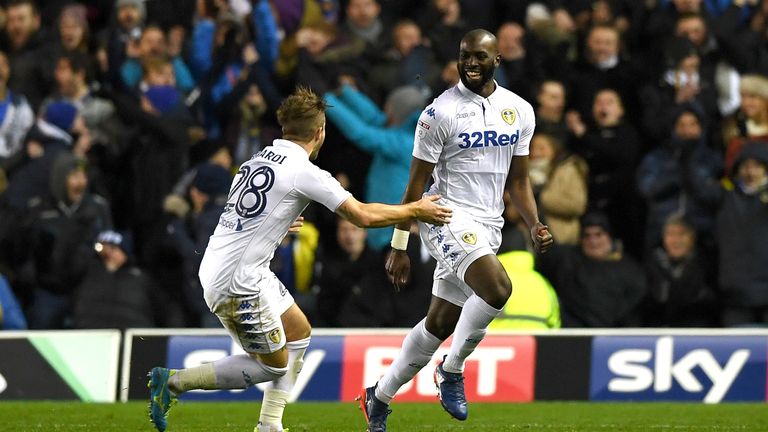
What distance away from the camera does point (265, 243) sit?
893 centimetres

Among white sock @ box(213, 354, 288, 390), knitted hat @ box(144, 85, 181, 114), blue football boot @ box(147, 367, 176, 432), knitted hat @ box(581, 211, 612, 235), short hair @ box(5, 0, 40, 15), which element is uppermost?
short hair @ box(5, 0, 40, 15)

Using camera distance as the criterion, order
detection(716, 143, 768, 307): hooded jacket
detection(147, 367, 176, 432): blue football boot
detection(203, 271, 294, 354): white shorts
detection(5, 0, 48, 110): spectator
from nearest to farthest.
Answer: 1. detection(203, 271, 294, 354): white shorts
2. detection(147, 367, 176, 432): blue football boot
3. detection(716, 143, 768, 307): hooded jacket
4. detection(5, 0, 48, 110): spectator

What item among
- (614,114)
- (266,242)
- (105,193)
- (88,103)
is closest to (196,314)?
(105,193)

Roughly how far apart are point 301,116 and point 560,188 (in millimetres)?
6211

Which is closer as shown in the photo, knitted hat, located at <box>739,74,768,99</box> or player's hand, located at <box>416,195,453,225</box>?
player's hand, located at <box>416,195,453,225</box>

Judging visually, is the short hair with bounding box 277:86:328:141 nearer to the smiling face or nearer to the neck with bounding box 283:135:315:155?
the neck with bounding box 283:135:315:155

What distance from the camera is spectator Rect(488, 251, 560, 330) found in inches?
490

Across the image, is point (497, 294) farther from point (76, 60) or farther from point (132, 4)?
point (132, 4)

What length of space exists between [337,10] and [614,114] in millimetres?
3942

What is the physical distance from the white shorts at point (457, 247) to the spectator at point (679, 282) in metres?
4.95

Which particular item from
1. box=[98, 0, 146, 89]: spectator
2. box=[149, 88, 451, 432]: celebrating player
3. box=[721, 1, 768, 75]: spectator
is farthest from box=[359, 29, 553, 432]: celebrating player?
box=[98, 0, 146, 89]: spectator

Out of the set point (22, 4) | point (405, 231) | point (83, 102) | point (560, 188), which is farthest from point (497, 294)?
point (22, 4)

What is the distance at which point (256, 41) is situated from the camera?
53.1 ft

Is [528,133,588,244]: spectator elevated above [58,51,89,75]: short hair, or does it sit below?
below
